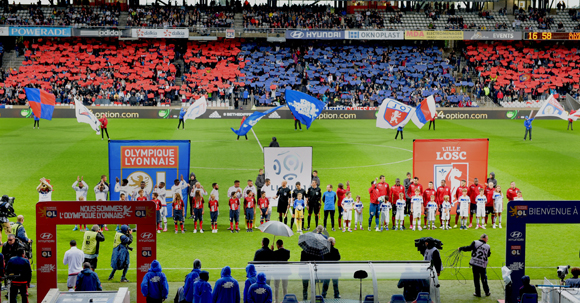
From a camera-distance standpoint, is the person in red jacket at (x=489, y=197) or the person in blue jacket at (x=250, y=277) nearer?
the person in blue jacket at (x=250, y=277)

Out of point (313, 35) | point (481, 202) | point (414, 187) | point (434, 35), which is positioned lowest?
point (481, 202)

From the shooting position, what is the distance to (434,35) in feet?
200

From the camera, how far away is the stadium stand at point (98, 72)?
53.5m

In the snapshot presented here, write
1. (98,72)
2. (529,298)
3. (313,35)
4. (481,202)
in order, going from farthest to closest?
1. (313,35)
2. (98,72)
3. (481,202)
4. (529,298)

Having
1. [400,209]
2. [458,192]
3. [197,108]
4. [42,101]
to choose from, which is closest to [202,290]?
[400,209]

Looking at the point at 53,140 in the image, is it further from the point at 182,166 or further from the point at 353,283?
the point at 353,283

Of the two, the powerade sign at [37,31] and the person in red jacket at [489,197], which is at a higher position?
the powerade sign at [37,31]

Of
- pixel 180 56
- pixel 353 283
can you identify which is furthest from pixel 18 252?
pixel 180 56

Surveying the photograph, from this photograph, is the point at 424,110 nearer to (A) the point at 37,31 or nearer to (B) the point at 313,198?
(B) the point at 313,198

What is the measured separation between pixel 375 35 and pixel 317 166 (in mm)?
34922

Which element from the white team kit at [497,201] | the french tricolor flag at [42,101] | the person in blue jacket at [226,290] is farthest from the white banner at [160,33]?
the person in blue jacket at [226,290]

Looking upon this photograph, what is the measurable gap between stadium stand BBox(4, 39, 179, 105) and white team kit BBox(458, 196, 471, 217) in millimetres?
38287

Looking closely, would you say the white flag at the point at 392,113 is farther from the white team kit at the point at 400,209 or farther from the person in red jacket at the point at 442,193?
the white team kit at the point at 400,209

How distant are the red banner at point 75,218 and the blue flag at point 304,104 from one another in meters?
14.8
